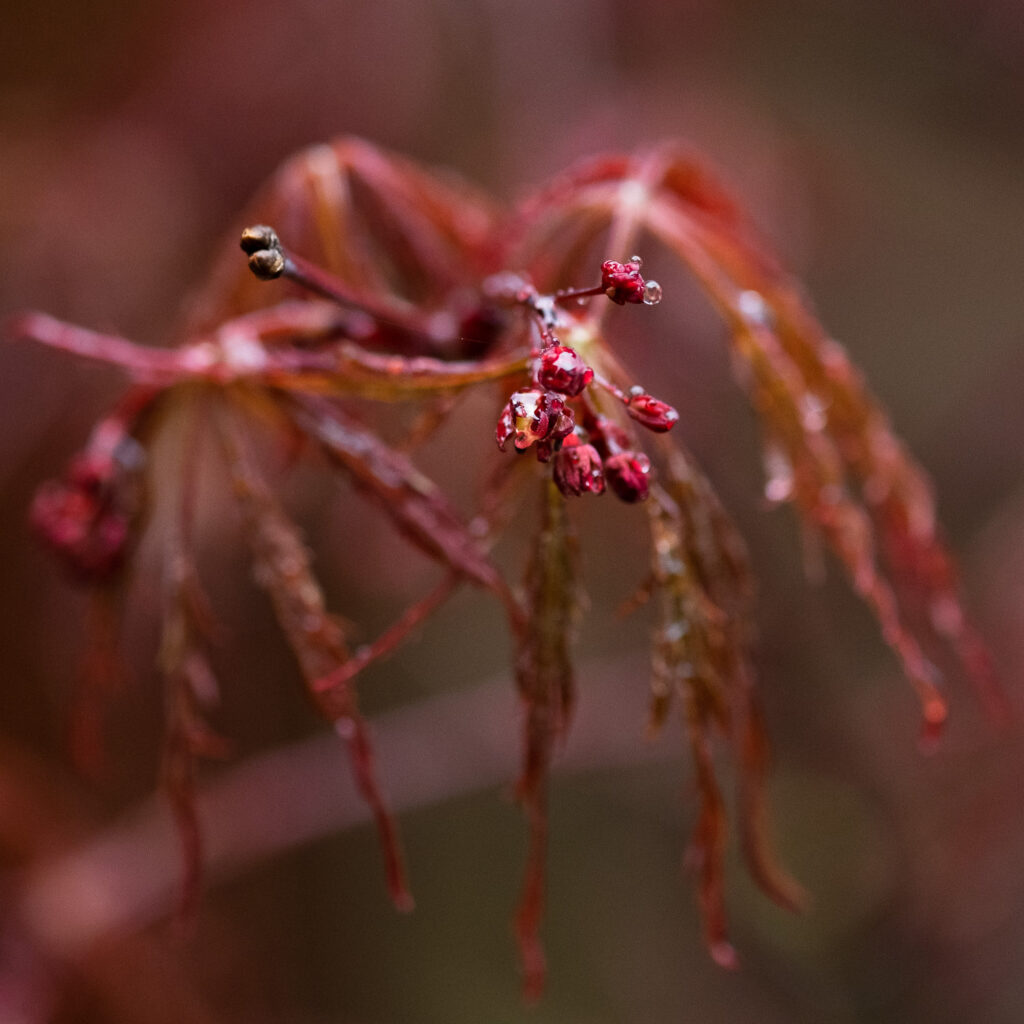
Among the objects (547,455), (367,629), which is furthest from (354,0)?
(547,455)

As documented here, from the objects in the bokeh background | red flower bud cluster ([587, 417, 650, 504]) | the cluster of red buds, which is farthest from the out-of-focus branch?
red flower bud cluster ([587, 417, 650, 504])

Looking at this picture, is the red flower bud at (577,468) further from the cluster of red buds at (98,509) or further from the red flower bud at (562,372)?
the cluster of red buds at (98,509)

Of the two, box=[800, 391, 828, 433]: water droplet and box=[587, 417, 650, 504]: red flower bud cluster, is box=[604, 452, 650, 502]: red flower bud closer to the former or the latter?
box=[587, 417, 650, 504]: red flower bud cluster

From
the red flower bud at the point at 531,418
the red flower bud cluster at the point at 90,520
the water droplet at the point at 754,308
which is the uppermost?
the water droplet at the point at 754,308

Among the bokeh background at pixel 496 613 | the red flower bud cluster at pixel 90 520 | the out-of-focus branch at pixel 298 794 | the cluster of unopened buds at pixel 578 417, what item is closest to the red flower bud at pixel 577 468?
the cluster of unopened buds at pixel 578 417

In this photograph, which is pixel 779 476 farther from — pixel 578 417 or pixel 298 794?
pixel 298 794

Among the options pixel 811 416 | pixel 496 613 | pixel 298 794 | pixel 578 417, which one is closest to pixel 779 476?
pixel 811 416
